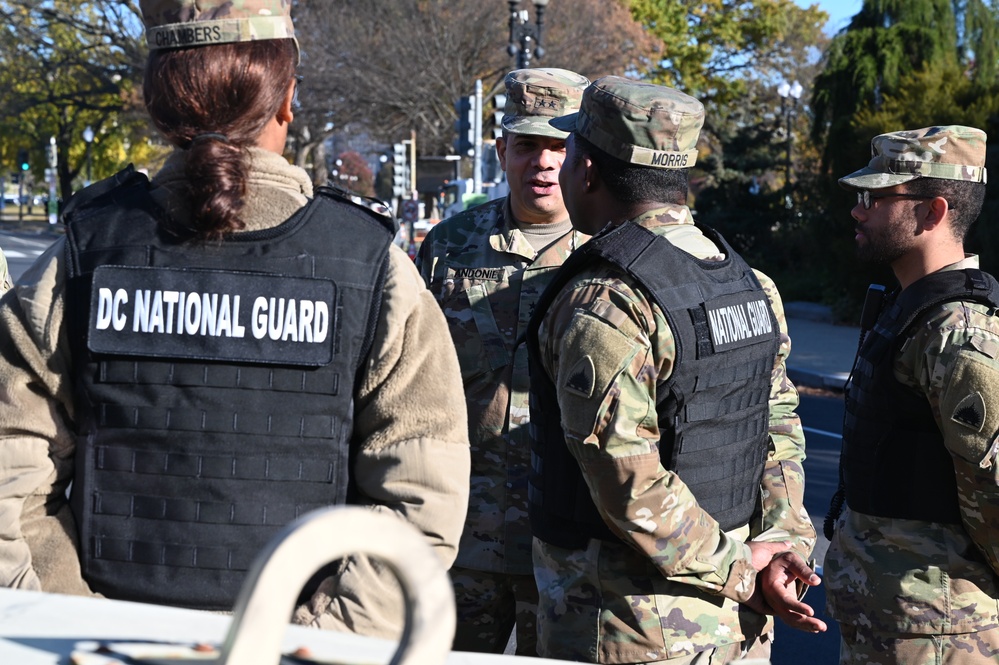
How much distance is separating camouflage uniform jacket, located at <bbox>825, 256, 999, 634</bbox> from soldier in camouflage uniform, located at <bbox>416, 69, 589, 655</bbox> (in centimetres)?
93

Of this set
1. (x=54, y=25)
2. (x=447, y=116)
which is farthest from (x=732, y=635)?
(x=54, y=25)

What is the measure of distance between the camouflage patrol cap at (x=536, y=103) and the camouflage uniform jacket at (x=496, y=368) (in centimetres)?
32

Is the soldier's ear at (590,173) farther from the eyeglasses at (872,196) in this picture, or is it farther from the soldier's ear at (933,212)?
the soldier's ear at (933,212)

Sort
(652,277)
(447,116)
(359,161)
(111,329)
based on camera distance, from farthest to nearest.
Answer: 1. (359,161)
2. (447,116)
3. (652,277)
4. (111,329)

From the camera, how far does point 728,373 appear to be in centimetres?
243

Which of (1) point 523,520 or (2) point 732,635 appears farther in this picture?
(1) point 523,520

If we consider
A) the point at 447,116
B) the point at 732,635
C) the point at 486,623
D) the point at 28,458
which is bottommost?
the point at 486,623

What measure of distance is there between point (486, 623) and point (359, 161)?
234ft

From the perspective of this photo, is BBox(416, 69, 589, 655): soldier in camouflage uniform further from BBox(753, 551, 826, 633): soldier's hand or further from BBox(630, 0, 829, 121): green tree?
BBox(630, 0, 829, 121): green tree

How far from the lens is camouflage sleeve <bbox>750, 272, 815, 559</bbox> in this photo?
2660mm

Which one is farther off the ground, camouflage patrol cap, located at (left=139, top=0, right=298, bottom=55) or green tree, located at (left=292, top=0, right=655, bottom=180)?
green tree, located at (left=292, top=0, right=655, bottom=180)

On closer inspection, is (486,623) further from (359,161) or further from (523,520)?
(359,161)

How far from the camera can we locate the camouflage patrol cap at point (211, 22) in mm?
1733

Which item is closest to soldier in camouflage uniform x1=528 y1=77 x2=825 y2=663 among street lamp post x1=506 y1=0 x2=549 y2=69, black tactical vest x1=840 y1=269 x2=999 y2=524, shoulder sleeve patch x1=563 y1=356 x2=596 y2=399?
shoulder sleeve patch x1=563 y1=356 x2=596 y2=399
